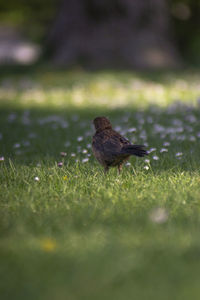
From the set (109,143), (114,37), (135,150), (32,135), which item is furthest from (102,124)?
(114,37)

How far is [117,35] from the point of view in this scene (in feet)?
50.2

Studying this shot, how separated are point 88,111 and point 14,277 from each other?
6.73 metres

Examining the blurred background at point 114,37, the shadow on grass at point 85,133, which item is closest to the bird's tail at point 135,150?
the shadow on grass at point 85,133

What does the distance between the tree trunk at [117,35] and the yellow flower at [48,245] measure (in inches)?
482

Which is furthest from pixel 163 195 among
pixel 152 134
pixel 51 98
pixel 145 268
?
pixel 51 98

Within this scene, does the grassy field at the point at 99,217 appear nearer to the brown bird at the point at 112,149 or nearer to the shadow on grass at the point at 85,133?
the shadow on grass at the point at 85,133

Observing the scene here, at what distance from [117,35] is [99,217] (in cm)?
1259

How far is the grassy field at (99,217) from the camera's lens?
8.31 ft

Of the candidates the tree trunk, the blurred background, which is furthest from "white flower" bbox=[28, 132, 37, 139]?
the tree trunk

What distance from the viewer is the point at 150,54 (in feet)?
50.0

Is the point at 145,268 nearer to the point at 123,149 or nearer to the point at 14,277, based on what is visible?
the point at 14,277

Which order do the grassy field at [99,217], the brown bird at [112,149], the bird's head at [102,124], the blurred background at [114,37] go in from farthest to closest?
the blurred background at [114,37] < the bird's head at [102,124] < the brown bird at [112,149] < the grassy field at [99,217]

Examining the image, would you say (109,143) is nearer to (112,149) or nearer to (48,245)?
(112,149)

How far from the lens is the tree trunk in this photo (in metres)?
15.1
